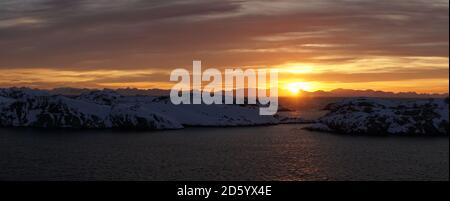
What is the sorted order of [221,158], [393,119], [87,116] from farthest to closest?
[87,116], [393,119], [221,158]

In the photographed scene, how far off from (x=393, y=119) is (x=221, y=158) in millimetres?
59478

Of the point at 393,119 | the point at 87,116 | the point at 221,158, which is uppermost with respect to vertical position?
the point at 87,116

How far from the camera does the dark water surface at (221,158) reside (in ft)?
186

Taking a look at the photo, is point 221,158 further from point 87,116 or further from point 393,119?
point 87,116

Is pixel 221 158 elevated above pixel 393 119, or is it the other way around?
pixel 393 119

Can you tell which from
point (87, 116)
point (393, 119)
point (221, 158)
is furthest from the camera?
point (87, 116)

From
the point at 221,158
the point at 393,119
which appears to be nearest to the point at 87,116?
the point at 221,158

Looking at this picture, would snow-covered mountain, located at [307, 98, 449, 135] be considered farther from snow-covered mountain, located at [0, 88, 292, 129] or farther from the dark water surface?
snow-covered mountain, located at [0, 88, 292, 129]

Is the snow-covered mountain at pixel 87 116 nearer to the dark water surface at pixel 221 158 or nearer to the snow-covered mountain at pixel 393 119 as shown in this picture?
the dark water surface at pixel 221 158

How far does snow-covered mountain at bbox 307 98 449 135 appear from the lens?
111 metres

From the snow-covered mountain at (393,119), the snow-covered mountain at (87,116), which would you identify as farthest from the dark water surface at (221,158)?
the snow-covered mountain at (87,116)

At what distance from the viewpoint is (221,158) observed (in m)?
71.4

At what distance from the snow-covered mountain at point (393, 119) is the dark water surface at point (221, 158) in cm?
873

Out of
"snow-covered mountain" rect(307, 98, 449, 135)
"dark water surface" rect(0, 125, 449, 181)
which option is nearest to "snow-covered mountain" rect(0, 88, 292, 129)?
"dark water surface" rect(0, 125, 449, 181)
